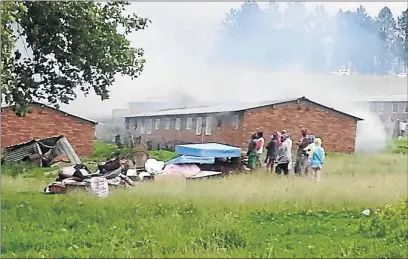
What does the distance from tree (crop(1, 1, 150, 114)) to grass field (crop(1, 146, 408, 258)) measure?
126cm

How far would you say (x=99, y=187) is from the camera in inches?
271

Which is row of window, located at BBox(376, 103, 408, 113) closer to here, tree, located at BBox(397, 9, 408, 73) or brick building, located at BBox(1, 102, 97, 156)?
tree, located at BBox(397, 9, 408, 73)

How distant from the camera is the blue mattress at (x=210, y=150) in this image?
7082 mm

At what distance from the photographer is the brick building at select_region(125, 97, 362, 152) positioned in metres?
7.10

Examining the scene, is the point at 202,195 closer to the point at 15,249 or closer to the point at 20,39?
the point at 15,249

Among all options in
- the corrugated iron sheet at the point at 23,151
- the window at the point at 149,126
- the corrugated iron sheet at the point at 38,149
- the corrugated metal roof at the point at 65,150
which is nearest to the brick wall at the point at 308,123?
the window at the point at 149,126

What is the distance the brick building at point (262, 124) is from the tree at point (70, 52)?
0.92 meters

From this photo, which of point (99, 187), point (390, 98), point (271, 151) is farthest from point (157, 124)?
point (390, 98)

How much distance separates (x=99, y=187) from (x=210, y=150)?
1196mm

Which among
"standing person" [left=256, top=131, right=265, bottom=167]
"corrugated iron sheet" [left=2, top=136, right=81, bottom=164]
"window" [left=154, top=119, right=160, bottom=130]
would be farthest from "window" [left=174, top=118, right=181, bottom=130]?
"corrugated iron sheet" [left=2, top=136, right=81, bottom=164]

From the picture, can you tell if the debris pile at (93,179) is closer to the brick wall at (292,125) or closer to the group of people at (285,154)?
the brick wall at (292,125)

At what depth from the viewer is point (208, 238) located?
583 cm

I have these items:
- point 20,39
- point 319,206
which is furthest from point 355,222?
point 20,39

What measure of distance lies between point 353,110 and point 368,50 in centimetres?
70
